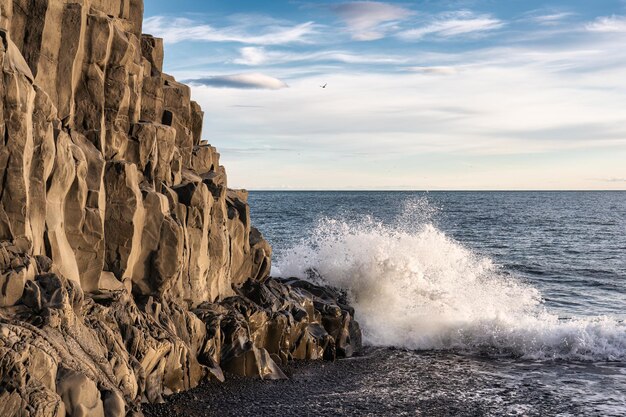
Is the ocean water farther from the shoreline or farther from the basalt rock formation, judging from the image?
the basalt rock formation

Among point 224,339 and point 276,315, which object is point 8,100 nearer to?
point 224,339

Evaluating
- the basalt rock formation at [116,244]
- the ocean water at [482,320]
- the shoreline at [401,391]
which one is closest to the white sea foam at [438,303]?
the ocean water at [482,320]

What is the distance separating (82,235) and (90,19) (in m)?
7.61

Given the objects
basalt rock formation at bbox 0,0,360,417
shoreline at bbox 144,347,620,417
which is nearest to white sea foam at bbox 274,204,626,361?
shoreline at bbox 144,347,620,417

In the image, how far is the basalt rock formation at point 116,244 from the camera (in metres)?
15.8

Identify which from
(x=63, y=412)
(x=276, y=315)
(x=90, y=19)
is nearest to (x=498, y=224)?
(x=276, y=315)

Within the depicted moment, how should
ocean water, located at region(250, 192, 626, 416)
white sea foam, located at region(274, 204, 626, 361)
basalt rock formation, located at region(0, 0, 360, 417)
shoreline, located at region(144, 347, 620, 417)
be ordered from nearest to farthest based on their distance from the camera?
basalt rock formation, located at region(0, 0, 360, 417) < shoreline, located at region(144, 347, 620, 417) < ocean water, located at region(250, 192, 626, 416) < white sea foam, located at region(274, 204, 626, 361)

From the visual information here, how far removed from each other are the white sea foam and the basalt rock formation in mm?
3679

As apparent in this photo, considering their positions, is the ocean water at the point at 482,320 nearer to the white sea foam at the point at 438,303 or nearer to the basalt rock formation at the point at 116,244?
the white sea foam at the point at 438,303

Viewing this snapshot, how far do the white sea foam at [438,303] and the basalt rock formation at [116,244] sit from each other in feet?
12.1

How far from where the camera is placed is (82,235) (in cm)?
2075

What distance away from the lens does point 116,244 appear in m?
22.0

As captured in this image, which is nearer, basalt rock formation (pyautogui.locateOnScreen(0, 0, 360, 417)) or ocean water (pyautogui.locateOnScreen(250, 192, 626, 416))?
basalt rock formation (pyautogui.locateOnScreen(0, 0, 360, 417))

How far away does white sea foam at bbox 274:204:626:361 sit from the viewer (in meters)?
30.7
